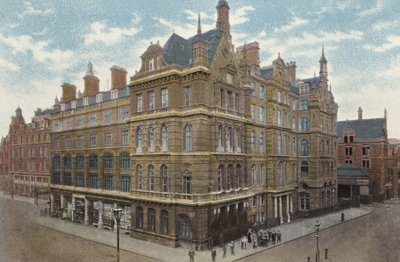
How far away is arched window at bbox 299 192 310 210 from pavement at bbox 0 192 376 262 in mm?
1870

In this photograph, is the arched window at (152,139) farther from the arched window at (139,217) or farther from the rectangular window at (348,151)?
the rectangular window at (348,151)

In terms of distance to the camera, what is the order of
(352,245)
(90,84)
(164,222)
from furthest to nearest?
(90,84) → (352,245) → (164,222)

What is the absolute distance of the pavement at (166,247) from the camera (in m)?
23.3

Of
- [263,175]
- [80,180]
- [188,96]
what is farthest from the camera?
[80,180]

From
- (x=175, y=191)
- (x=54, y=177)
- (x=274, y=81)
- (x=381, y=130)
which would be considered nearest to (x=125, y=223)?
(x=175, y=191)

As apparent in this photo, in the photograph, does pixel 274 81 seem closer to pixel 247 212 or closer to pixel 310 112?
pixel 310 112

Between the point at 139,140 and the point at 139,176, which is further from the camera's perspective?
the point at 139,140

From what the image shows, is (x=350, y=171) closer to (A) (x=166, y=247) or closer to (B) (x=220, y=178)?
(B) (x=220, y=178)

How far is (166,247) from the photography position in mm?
25078

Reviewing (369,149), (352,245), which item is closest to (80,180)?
(352,245)

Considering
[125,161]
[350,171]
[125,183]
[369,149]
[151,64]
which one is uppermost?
[151,64]

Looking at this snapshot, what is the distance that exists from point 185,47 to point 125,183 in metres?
14.7

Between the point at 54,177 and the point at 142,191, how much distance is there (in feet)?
62.8

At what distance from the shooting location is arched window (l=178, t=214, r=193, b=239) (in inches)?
969
